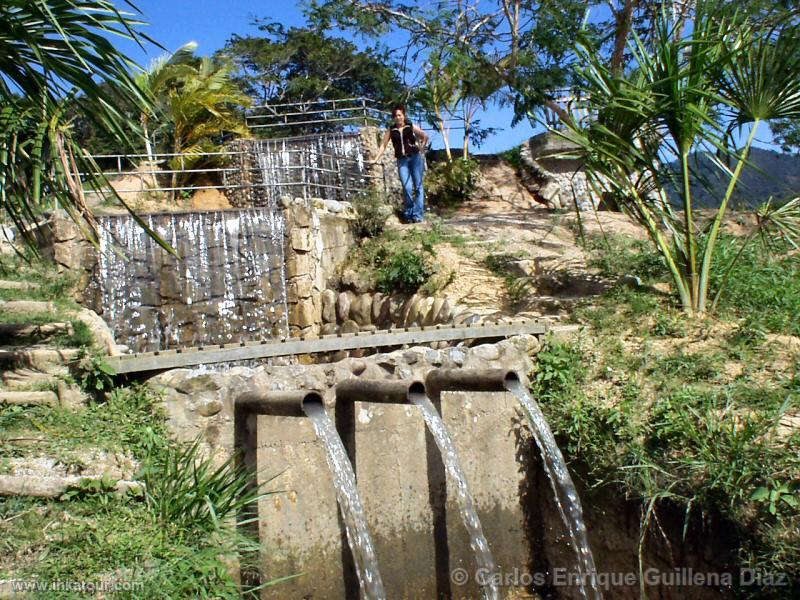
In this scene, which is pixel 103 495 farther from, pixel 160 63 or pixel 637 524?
pixel 160 63

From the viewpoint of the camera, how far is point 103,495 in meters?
4.14

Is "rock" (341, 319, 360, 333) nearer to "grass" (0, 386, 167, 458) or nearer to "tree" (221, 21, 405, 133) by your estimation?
"grass" (0, 386, 167, 458)

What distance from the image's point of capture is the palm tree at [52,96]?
4.83m

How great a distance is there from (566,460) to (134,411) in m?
3.07

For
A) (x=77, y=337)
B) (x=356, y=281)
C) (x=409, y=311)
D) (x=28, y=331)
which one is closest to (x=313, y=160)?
(x=356, y=281)

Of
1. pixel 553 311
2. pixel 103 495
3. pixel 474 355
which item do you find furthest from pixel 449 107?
pixel 103 495

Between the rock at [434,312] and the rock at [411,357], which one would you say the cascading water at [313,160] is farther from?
the rock at [411,357]

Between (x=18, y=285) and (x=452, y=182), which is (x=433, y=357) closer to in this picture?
(x=18, y=285)

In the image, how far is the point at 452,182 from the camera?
51.2 ft

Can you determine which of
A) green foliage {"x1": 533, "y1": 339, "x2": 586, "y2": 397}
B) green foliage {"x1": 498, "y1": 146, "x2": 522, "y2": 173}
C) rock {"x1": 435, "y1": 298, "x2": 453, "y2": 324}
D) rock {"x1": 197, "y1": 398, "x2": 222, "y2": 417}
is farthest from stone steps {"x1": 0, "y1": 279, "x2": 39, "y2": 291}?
green foliage {"x1": 498, "y1": 146, "x2": 522, "y2": 173}

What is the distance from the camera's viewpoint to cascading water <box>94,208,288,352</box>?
8.69m

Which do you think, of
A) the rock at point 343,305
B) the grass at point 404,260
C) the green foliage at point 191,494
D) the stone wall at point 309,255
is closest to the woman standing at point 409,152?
the grass at point 404,260

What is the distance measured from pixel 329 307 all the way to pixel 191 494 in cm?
524

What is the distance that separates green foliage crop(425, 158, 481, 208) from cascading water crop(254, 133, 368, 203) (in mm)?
2099
